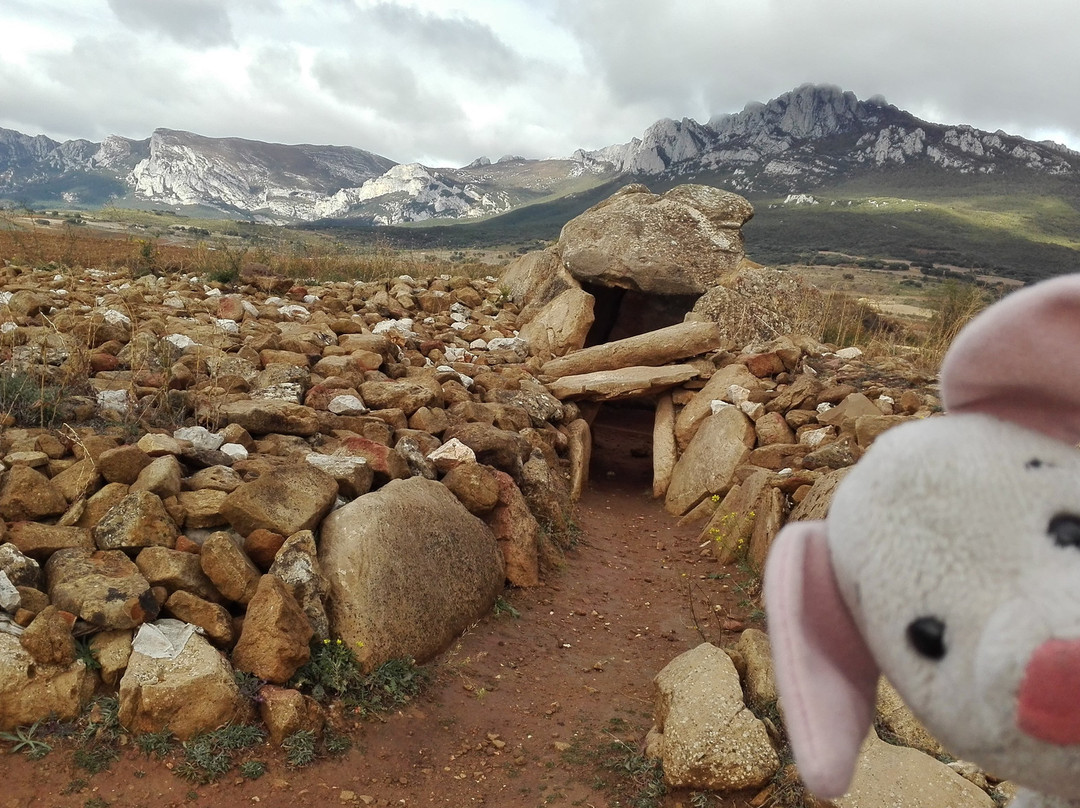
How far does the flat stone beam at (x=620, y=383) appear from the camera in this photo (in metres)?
7.28

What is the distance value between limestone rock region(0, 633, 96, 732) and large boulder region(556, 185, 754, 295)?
23.6ft

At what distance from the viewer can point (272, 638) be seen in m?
3.11

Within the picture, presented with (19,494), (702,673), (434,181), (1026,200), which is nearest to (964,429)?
(702,673)

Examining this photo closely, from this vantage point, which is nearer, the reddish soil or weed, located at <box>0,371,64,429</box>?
the reddish soil

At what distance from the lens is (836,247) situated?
5116 centimetres

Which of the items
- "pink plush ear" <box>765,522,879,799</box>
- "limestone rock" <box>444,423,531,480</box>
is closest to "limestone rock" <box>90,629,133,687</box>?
"limestone rock" <box>444,423,531,480</box>

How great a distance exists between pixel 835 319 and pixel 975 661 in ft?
33.4

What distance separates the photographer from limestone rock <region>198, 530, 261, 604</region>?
333 cm

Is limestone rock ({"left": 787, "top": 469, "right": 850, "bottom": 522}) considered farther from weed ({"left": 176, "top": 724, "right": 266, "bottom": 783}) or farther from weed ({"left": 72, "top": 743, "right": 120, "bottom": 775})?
weed ({"left": 72, "top": 743, "right": 120, "bottom": 775})

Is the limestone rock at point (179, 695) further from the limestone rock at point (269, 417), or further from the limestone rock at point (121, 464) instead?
the limestone rock at point (269, 417)

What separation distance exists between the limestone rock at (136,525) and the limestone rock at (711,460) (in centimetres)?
436

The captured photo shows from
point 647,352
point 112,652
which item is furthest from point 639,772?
point 647,352

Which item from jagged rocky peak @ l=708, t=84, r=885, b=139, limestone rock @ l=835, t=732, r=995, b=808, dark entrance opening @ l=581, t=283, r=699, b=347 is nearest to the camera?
limestone rock @ l=835, t=732, r=995, b=808

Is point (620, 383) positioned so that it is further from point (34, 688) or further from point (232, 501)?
point (34, 688)
